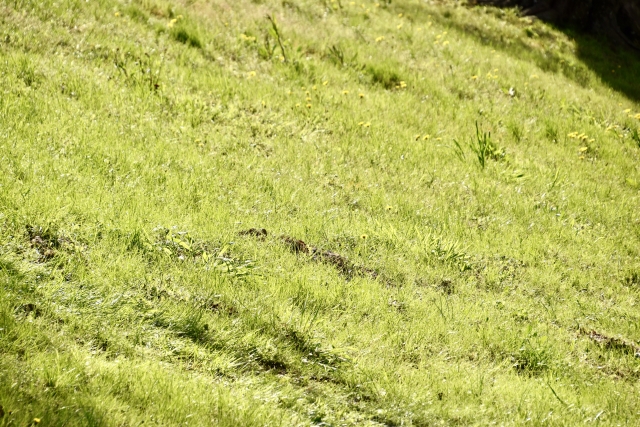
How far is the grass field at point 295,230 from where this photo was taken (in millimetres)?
4359

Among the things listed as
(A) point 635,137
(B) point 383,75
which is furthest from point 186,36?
(A) point 635,137

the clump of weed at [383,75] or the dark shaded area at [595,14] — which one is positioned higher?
the dark shaded area at [595,14]

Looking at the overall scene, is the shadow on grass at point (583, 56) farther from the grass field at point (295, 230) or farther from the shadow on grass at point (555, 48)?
the grass field at point (295, 230)

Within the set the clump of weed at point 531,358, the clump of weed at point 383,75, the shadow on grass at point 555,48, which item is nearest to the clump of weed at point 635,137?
the shadow on grass at point 555,48

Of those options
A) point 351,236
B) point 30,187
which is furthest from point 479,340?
→ point 30,187

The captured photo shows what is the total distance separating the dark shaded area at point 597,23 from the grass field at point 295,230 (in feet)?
10.1

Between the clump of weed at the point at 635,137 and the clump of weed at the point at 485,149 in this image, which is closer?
the clump of weed at the point at 485,149

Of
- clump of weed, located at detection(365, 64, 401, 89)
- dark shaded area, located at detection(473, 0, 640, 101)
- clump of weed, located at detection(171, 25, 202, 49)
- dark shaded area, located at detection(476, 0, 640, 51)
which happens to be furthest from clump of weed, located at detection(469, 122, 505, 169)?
dark shaded area, located at detection(476, 0, 640, 51)

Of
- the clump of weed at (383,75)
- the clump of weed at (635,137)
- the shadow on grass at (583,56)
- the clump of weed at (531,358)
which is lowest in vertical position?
the clump of weed at (531,358)

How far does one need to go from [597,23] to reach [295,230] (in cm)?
1163

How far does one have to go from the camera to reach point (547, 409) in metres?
4.69

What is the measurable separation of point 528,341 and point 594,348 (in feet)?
2.12

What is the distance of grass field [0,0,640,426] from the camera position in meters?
4.36

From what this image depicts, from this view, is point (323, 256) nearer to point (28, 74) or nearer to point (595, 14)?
point (28, 74)
